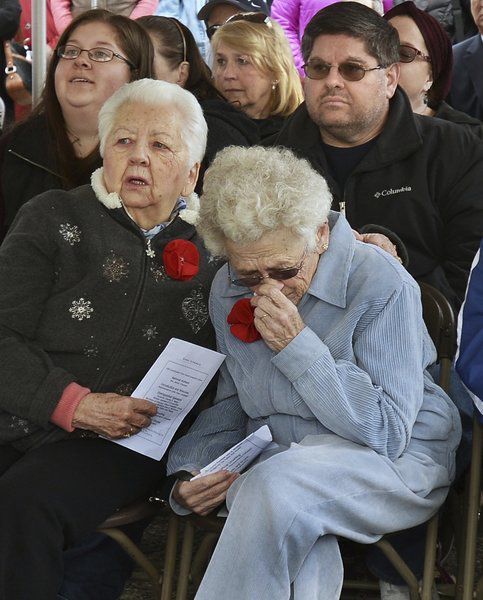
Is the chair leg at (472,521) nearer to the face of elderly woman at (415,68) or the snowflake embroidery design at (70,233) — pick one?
the snowflake embroidery design at (70,233)

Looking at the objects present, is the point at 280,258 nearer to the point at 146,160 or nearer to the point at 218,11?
the point at 146,160

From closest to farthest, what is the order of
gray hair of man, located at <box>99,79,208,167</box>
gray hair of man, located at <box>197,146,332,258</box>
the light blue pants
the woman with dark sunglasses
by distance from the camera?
the light blue pants
gray hair of man, located at <box>197,146,332,258</box>
gray hair of man, located at <box>99,79,208,167</box>
the woman with dark sunglasses

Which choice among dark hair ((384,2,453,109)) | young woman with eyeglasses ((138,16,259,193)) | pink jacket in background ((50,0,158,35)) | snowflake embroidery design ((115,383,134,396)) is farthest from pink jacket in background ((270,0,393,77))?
snowflake embroidery design ((115,383,134,396))

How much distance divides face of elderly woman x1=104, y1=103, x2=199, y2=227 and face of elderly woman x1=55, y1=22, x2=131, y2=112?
2.27 ft

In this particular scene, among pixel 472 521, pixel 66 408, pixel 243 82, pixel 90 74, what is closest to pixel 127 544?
pixel 66 408

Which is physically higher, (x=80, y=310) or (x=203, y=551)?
(x=80, y=310)

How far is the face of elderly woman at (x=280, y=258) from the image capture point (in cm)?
310

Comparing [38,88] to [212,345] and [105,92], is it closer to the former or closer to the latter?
[105,92]

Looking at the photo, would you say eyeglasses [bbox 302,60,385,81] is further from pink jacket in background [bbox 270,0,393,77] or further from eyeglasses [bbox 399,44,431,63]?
pink jacket in background [bbox 270,0,393,77]

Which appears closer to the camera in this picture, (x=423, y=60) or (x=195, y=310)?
(x=195, y=310)

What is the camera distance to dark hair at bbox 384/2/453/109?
16.6 ft

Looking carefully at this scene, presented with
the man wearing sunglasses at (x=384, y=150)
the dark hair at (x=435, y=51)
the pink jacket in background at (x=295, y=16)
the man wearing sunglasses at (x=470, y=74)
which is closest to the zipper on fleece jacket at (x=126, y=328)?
the man wearing sunglasses at (x=384, y=150)

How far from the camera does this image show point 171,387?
3408mm

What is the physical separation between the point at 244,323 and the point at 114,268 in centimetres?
56
